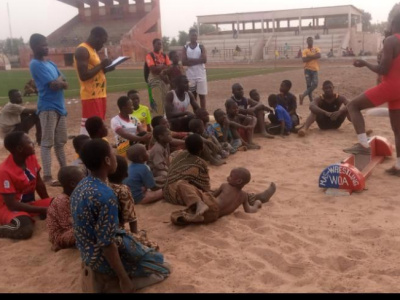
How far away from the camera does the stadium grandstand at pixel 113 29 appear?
49312 mm

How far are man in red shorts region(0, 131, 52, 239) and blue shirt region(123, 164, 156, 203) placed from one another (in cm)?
95

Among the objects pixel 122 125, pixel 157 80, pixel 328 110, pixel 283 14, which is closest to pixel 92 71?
pixel 122 125

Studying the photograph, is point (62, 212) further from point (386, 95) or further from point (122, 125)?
point (386, 95)

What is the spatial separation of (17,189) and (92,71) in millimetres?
1936

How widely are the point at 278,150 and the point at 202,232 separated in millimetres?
3629

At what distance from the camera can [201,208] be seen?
4.44 metres

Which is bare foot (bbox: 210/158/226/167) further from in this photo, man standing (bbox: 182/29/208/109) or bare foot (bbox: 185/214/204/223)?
man standing (bbox: 182/29/208/109)

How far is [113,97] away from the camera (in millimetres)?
16594

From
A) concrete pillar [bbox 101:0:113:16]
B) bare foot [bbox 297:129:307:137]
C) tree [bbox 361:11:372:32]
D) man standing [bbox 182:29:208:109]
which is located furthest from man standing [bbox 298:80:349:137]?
tree [bbox 361:11:372:32]

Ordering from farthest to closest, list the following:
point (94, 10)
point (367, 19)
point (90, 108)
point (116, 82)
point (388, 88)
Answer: point (367, 19)
point (94, 10)
point (116, 82)
point (90, 108)
point (388, 88)

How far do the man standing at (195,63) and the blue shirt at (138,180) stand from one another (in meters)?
5.01

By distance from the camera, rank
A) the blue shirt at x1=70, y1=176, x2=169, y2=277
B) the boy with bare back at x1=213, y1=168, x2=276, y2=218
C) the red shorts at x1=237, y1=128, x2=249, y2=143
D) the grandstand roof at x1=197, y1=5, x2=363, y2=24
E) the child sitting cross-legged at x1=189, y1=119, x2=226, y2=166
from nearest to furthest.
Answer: the blue shirt at x1=70, y1=176, x2=169, y2=277 < the boy with bare back at x1=213, y1=168, x2=276, y2=218 < the child sitting cross-legged at x1=189, y1=119, x2=226, y2=166 < the red shorts at x1=237, y1=128, x2=249, y2=143 < the grandstand roof at x1=197, y1=5, x2=363, y2=24

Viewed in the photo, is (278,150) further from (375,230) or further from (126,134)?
(375,230)

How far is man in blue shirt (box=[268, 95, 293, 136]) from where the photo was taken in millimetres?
8672
